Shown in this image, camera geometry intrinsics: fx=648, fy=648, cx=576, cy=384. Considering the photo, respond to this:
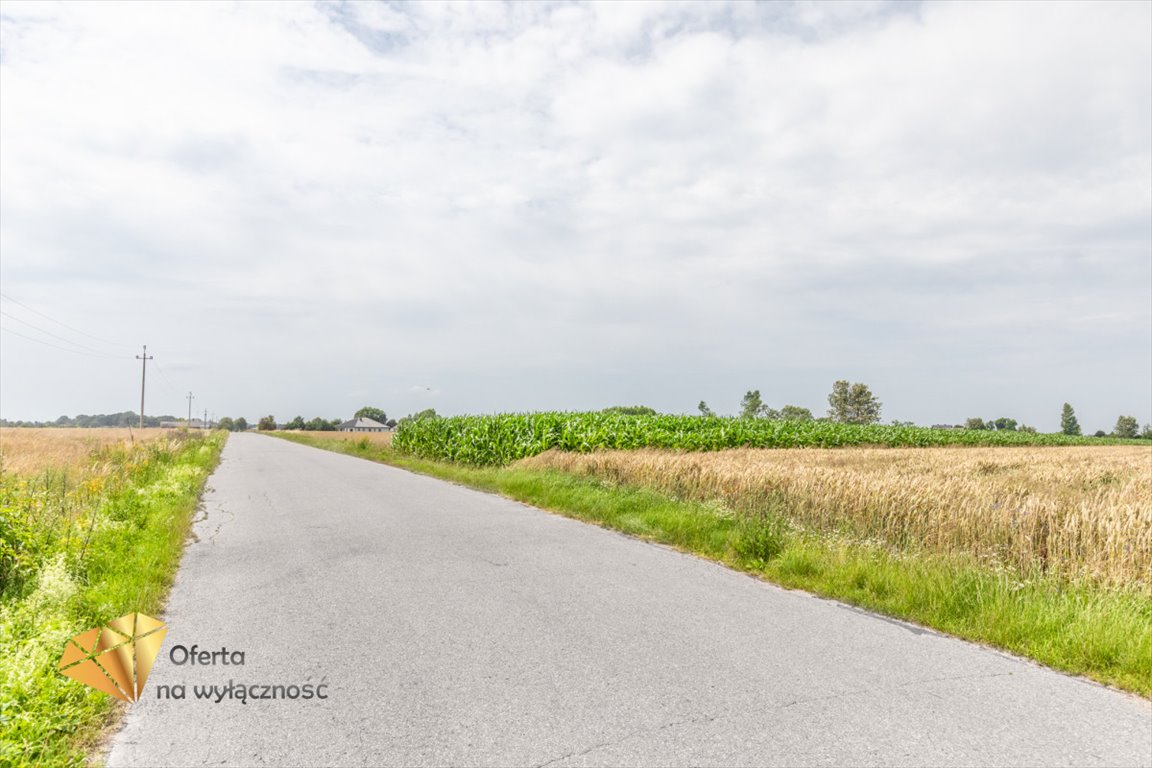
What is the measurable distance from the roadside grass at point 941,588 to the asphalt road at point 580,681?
34 centimetres

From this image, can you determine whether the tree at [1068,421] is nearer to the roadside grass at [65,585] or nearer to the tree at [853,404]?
the tree at [853,404]

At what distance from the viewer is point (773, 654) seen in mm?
5004

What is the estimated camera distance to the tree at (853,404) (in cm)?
10175

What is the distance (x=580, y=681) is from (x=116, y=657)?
3.40m

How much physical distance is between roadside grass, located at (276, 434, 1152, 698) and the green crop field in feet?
38.7

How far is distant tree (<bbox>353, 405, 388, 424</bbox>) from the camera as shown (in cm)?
17275

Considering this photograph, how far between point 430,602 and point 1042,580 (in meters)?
6.06

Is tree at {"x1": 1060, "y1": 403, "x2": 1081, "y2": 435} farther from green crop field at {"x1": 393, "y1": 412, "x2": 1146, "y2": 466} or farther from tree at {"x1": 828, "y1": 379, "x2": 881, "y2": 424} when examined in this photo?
green crop field at {"x1": 393, "y1": 412, "x2": 1146, "y2": 466}

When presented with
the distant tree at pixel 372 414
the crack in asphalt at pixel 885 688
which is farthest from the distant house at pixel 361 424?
the crack in asphalt at pixel 885 688

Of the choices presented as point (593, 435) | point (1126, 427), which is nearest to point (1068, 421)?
point (1126, 427)

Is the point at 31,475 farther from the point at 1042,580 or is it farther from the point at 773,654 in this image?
the point at 1042,580

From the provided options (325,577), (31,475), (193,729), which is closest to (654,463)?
(325,577)

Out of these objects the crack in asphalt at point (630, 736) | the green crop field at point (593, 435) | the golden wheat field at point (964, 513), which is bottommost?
the crack in asphalt at point (630, 736)

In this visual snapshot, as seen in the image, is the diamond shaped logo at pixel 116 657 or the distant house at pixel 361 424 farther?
the distant house at pixel 361 424
